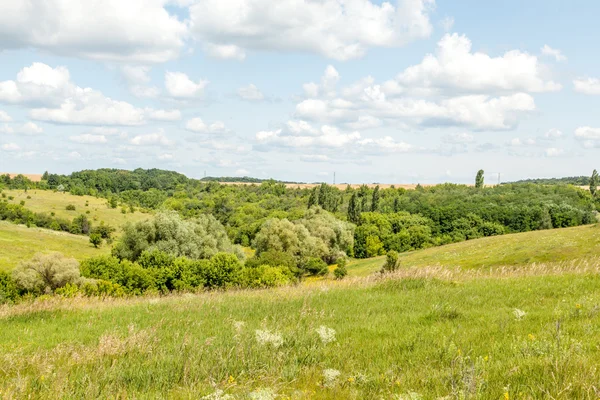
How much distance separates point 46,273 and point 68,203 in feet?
452

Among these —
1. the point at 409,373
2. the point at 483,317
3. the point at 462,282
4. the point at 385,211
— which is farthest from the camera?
the point at 385,211

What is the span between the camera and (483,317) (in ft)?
28.9

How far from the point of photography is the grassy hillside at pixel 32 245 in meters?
80.7

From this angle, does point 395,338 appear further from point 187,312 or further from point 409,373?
point 187,312

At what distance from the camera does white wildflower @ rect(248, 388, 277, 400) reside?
4699mm

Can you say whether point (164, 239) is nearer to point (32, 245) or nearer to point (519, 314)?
point (32, 245)

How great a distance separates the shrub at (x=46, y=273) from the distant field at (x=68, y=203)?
104m

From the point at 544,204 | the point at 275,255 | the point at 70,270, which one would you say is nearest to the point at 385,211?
the point at 544,204

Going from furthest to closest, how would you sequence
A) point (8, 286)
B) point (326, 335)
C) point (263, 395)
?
point (8, 286) < point (326, 335) < point (263, 395)

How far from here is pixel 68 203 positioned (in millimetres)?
161125

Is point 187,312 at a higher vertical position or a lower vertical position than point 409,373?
lower

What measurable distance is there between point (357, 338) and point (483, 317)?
2.86m

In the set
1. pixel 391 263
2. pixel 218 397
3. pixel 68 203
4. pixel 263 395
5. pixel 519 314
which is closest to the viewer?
pixel 218 397

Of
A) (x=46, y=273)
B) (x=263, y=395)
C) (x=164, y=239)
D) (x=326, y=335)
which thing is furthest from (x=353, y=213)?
(x=263, y=395)
